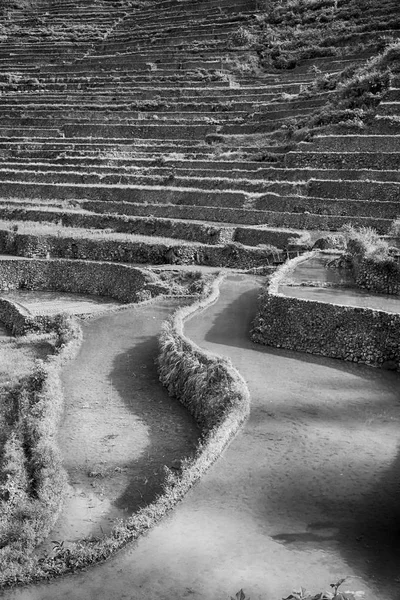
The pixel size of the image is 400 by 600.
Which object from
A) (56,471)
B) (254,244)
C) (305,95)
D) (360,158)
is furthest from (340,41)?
(56,471)

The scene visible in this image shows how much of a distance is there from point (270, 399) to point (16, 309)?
546 inches

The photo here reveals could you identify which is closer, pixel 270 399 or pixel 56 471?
pixel 56 471

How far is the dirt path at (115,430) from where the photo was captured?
39.7ft

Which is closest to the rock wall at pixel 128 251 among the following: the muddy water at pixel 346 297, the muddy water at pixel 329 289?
the muddy water at pixel 329 289

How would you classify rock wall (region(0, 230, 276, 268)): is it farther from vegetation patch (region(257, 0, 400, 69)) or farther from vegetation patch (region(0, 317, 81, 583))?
vegetation patch (region(257, 0, 400, 69))

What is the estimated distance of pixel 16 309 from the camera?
26344mm

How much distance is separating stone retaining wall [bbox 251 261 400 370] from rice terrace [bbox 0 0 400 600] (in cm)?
5

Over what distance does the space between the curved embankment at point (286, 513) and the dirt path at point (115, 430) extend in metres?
1.50

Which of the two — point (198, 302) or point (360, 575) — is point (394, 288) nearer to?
point (198, 302)

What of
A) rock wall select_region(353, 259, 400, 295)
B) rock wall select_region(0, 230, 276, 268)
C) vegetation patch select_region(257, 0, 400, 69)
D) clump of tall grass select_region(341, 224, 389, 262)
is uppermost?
vegetation patch select_region(257, 0, 400, 69)

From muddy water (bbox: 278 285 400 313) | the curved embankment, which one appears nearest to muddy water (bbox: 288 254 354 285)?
muddy water (bbox: 278 285 400 313)

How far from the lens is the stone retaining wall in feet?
55.6

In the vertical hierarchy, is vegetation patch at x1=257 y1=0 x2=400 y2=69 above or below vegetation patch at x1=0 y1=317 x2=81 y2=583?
above

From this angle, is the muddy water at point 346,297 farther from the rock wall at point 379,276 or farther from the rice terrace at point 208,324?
the rock wall at point 379,276
